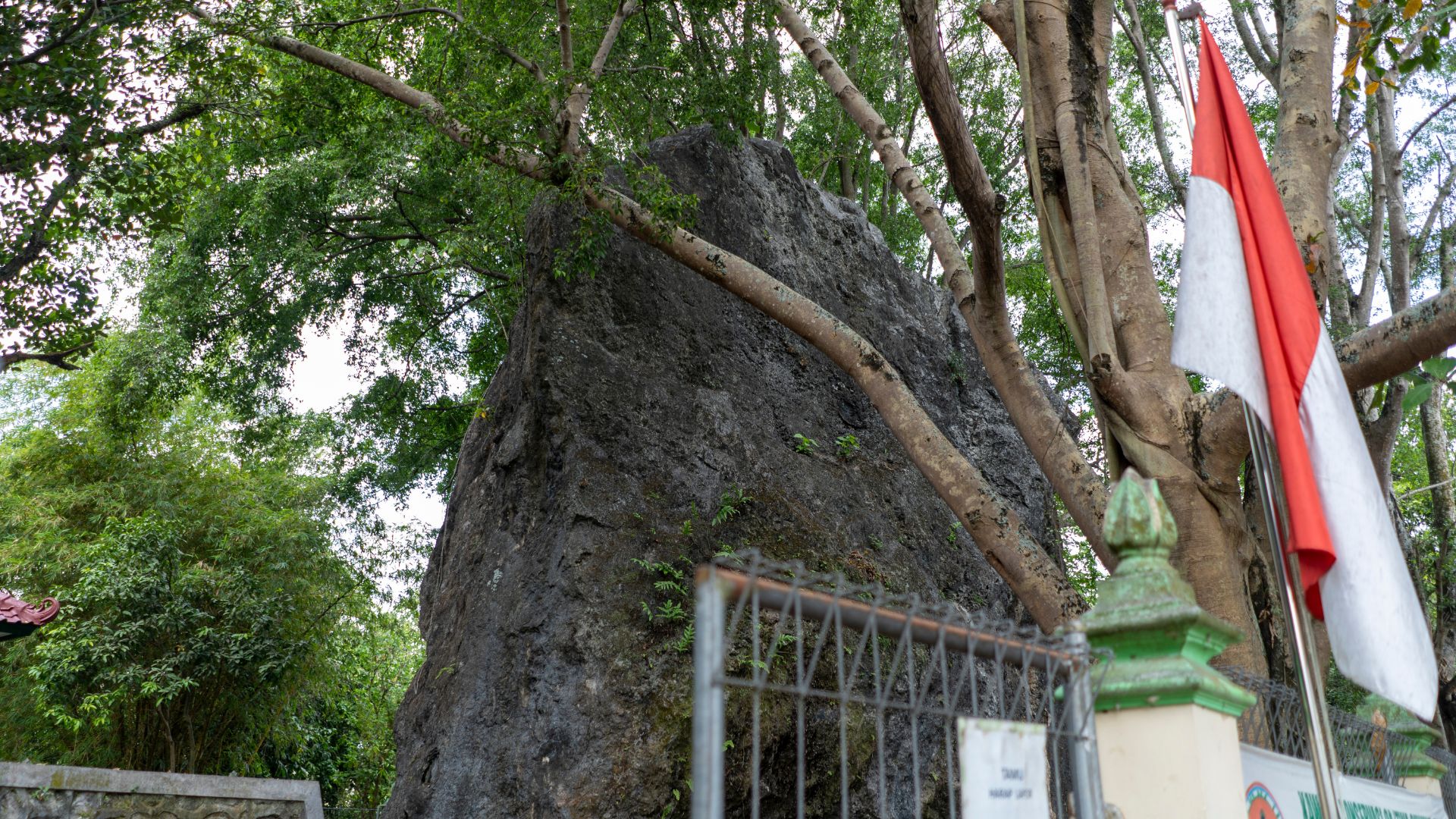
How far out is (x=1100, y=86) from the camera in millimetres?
5641

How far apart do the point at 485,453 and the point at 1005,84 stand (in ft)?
30.4

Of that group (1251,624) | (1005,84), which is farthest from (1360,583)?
(1005,84)

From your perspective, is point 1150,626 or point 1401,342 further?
point 1401,342

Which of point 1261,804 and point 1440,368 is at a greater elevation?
point 1440,368

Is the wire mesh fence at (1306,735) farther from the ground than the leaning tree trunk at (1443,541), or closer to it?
closer to it

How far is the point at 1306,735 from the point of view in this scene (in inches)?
134

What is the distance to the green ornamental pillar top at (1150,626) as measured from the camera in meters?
2.29

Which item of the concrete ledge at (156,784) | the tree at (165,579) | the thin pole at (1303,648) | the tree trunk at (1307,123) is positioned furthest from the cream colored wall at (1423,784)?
the tree at (165,579)

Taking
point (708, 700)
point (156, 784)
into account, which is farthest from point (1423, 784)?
point (156, 784)

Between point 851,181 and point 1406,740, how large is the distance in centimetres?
1045

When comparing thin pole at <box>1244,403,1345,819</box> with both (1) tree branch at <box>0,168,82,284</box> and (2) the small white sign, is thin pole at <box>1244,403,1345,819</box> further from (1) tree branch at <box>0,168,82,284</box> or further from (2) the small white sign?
(1) tree branch at <box>0,168,82,284</box>

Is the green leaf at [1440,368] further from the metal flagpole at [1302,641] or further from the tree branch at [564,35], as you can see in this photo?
the tree branch at [564,35]

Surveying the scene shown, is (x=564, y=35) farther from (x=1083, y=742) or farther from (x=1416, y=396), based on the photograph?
(x=1083, y=742)

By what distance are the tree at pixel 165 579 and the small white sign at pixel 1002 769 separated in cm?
1039
